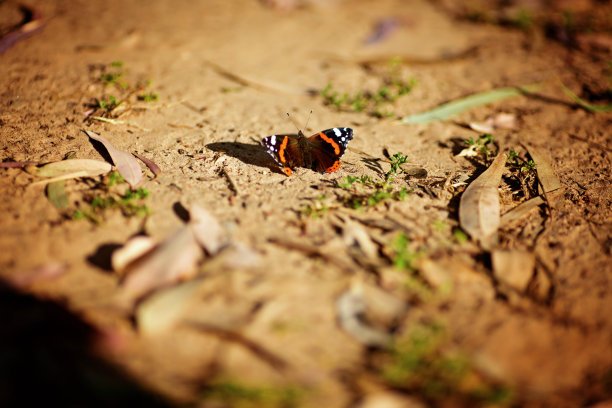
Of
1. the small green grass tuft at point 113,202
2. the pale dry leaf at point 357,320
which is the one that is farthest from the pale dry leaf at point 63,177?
the pale dry leaf at point 357,320

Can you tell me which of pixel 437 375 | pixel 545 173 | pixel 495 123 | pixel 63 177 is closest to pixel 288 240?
pixel 437 375

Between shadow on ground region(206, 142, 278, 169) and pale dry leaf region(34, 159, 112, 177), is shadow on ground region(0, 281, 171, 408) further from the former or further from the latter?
shadow on ground region(206, 142, 278, 169)

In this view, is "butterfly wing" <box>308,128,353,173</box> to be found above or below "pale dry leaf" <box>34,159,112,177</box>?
above

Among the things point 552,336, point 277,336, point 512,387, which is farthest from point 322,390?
point 552,336

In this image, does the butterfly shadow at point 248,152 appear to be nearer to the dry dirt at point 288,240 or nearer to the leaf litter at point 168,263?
the dry dirt at point 288,240

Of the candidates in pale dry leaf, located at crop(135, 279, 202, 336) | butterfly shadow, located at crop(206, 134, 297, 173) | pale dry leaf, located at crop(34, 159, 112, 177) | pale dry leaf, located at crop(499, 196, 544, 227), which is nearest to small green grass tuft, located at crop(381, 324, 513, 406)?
pale dry leaf, located at crop(135, 279, 202, 336)

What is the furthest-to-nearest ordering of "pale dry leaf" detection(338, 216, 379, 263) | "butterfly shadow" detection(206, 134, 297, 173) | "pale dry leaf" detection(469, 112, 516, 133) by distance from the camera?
"pale dry leaf" detection(469, 112, 516, 133), "butterfly shadow" detection(206, 134, 297, 173), "pale dry leaf" detection(338, 216, 379, 263)

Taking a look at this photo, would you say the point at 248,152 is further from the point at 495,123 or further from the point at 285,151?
the point at 495,123
